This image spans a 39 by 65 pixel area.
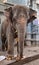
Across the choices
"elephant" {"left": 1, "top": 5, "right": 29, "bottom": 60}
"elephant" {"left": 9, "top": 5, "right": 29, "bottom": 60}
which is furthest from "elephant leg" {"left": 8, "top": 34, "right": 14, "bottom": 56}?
"elephant" {"left": 9, "top": 5, "right": 29, "bottom": 60}

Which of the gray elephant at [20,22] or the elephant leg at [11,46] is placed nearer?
the gray elephant at [20,22]

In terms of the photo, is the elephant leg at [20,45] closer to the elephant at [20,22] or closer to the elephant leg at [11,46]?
the elephant at [20,22]

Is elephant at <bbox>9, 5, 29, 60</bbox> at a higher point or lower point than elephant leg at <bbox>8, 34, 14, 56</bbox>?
higher

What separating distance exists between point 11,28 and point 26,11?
212mm

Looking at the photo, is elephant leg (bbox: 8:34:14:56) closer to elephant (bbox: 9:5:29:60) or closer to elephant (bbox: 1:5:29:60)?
elephant (bbox: 1:5:29:60)

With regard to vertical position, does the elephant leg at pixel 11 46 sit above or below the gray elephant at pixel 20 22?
below

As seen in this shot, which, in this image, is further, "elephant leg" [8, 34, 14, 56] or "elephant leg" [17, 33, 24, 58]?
"elephant leg" [8, 34, 14, 56]

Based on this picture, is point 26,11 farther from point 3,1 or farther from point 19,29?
point 3,1

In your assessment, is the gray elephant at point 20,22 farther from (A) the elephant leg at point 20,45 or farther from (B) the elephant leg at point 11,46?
(B) the elephant leg at point 11,46

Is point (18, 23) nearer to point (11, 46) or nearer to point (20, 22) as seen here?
point (20, 22)

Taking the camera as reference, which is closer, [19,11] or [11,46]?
[19,11]

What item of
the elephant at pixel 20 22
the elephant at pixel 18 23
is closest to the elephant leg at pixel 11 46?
the elephant at pixel 18 23

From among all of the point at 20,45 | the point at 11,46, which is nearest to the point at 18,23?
the point at 20,45

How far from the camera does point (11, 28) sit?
4.47ft
